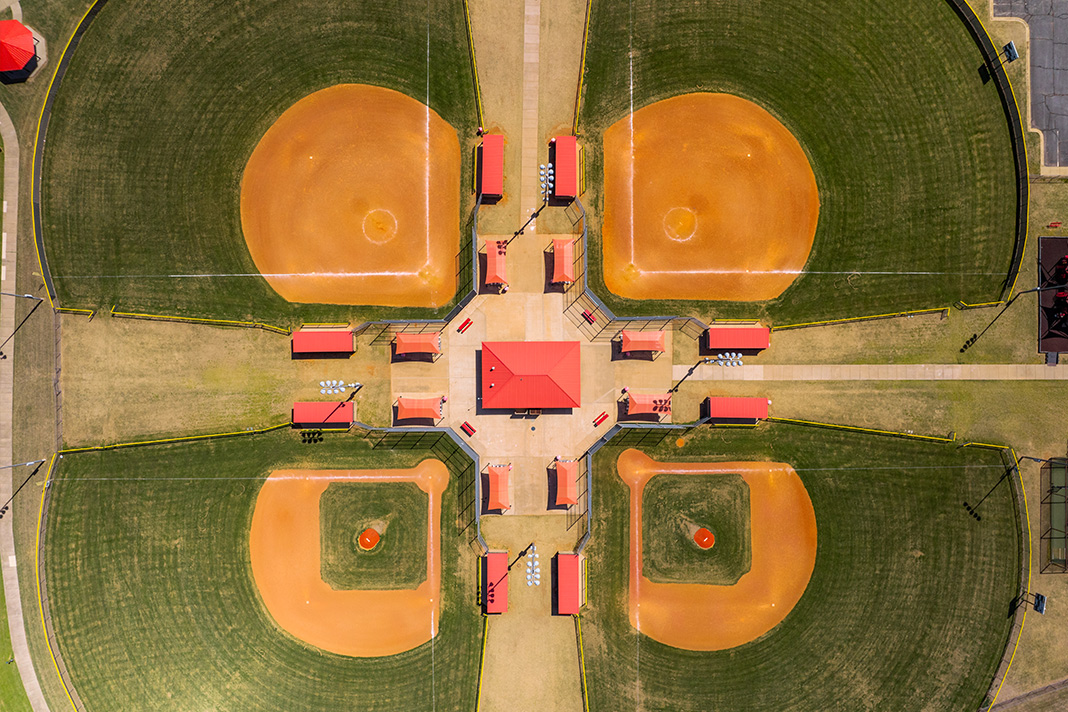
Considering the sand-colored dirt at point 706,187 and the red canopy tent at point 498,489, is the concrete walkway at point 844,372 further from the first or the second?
the red canopy tent at point 498,489

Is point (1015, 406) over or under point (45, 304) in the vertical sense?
under

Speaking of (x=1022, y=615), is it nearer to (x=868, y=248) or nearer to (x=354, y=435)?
(x=868, y=248)

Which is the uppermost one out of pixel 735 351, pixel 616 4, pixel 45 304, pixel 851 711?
pixel 616 4

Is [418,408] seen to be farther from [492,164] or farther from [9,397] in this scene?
[9,397]

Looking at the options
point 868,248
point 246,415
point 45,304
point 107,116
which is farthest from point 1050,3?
point 45,304

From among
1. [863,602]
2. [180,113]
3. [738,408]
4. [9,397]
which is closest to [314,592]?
A: [9,397]

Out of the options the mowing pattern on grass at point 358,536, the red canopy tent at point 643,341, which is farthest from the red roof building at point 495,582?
the red canopy tent at point 643,341

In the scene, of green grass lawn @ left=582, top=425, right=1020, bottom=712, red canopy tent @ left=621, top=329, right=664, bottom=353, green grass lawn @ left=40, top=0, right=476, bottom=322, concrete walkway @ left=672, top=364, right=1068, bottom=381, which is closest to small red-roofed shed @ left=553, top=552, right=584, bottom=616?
green grass lawn @ left=582, top=425, right=1020, bottom=712
